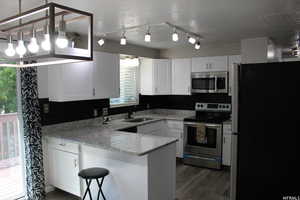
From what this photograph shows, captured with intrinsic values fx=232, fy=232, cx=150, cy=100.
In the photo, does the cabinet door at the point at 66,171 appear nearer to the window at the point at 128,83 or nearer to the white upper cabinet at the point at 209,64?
the window at the point at 128,83

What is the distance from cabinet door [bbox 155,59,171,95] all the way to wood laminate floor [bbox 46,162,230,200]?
1674 millimetres

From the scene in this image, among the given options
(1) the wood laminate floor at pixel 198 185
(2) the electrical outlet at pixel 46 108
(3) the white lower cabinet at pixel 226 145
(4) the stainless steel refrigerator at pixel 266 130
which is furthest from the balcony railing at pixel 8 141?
(3) the white lower cabinet at pixel 226 145

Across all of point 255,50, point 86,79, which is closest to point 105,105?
point 86,79

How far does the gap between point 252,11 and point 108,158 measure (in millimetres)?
2407

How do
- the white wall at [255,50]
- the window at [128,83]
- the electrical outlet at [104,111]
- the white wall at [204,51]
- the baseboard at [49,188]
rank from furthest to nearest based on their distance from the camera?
the window at [128,83] < the white wall at [204,51] < the electrical outlet at [104,111] < the white wall at [255,50] < the baseboard at [49,188]

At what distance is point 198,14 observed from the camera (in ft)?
8.80

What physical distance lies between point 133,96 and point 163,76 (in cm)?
80

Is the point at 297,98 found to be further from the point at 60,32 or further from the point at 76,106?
the point at 76,106

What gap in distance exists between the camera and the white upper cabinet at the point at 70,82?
322 centimetres

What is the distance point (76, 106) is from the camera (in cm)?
380

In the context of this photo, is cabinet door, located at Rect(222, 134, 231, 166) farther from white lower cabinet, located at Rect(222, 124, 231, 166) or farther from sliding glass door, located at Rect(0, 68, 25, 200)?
sliding glass door, located at Rect(0, 68, 25, 200)

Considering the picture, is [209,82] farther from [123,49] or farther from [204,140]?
[123,49]

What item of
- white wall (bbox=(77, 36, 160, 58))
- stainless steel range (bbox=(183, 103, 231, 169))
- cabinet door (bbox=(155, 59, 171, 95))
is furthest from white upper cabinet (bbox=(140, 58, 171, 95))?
stainless steel range (bbox=(183, 103, 231, 169))

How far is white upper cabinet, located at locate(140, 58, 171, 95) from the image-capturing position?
509 cm
